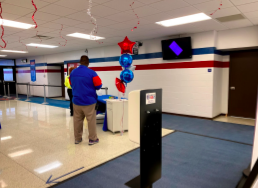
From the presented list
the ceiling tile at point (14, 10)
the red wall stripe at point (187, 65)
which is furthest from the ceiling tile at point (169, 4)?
the ceiling tile at point (14, 10)

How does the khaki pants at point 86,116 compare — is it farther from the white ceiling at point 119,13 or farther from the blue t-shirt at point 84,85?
the white ceiling at point 119,13

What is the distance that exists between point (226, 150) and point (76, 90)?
275 cm

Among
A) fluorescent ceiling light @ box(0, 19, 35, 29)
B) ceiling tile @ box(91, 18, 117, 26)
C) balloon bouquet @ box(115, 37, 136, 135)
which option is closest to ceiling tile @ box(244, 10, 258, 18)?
balloon bouquet @ box(115, 37, 136, 135)

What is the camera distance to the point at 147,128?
1514 millimetres

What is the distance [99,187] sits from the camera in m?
2.17

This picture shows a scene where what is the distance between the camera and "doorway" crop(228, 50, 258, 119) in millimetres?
5359

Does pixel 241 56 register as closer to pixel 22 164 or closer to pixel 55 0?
pixel 55 0

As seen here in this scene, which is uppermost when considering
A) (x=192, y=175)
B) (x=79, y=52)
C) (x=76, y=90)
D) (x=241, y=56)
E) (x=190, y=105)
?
(x=79, y=52)

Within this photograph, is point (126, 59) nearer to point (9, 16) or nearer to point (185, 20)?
point (185, 20)

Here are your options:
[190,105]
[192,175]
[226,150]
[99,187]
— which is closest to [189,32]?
[190,105]

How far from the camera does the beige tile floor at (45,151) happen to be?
2.44 metres

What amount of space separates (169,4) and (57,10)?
2136mm

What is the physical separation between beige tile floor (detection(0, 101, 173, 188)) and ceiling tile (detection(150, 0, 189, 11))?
2566 millimetres

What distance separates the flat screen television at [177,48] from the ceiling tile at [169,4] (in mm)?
2097
